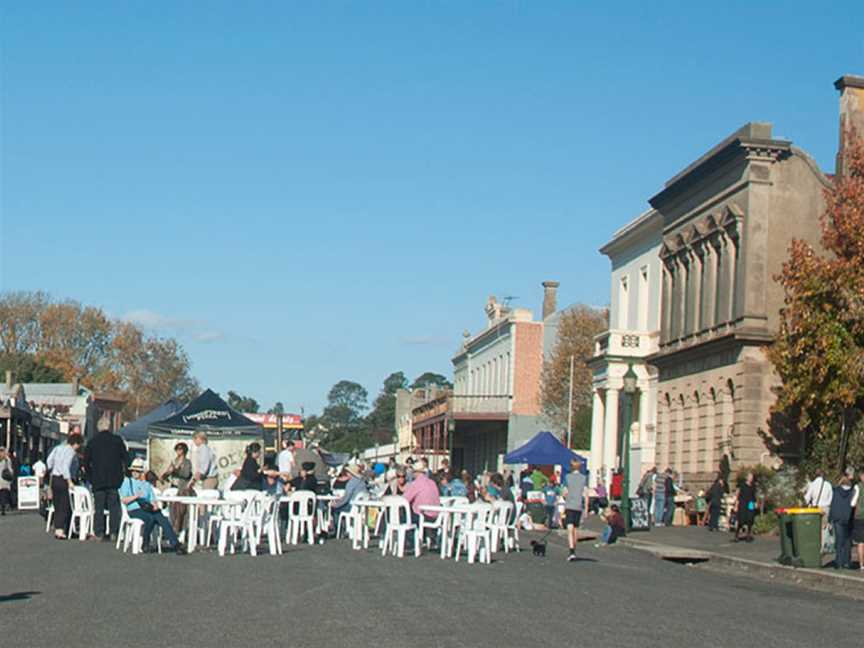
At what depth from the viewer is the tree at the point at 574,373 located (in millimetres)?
72562

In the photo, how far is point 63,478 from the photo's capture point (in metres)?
25.2

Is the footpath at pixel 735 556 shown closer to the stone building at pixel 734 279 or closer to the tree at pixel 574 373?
the stone building at pixel 734 279

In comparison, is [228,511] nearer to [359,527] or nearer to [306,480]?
[359,527]

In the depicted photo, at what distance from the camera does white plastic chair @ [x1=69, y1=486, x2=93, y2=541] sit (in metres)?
24.8

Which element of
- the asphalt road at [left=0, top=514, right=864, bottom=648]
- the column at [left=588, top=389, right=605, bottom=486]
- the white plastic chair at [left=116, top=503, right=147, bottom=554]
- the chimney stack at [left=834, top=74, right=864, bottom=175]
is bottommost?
the asphalt road at [left=0, top=514, right=864, bottom=648]

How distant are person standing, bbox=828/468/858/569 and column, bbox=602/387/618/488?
28.9m

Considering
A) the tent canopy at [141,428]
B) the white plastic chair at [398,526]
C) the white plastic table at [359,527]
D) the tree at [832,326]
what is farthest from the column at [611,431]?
the white plastic chair at [398,526]

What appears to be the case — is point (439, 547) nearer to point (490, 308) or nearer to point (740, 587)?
point (740, 587)

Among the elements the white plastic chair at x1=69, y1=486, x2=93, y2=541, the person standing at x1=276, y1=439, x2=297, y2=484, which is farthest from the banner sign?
the white plastic chair at x1=69, y1=486, x2=93, y2=541

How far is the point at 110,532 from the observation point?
24.5 m

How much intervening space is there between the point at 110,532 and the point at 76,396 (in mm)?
69893

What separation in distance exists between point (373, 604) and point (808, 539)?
41.7 ft

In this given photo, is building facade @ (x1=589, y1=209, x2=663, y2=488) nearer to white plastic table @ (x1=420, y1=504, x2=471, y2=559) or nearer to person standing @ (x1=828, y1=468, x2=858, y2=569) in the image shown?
person standing @ (x1=828, y1=468, x2=858, y2=569)

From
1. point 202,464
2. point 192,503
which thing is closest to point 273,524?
point 192,503
